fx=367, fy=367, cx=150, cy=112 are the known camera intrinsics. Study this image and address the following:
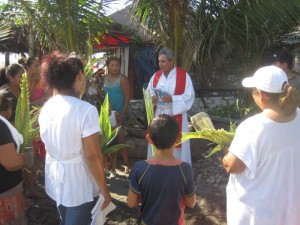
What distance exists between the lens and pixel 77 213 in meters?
2.35

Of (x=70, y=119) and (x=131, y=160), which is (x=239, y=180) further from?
(x=131, y=160)

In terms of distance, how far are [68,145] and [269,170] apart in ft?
3.89

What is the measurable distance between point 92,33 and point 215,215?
10.2 feet

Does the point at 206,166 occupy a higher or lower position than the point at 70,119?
lower

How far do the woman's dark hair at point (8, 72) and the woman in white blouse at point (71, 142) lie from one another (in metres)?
1.72

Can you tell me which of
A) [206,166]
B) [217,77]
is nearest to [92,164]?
[206,166]

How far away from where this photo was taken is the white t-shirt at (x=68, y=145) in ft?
7.22

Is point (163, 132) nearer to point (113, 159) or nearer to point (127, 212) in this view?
point (127, 212)

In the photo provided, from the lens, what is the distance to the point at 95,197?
2434 millimetres

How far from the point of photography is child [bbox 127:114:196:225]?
2.18 meters

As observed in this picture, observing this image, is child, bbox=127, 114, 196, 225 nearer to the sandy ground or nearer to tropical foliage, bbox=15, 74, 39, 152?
tropical foliage, bbox=15, 74, 39, 152

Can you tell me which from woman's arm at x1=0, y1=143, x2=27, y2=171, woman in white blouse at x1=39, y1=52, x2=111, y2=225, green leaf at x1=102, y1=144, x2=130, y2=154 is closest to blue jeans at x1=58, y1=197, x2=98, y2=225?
woman in white blouse at x1=39, y1=52, x2=111, y2=225

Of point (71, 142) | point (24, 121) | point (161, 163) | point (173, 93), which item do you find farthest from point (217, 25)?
point (71, 142)

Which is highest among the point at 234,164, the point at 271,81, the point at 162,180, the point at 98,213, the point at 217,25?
the point at 217,25
